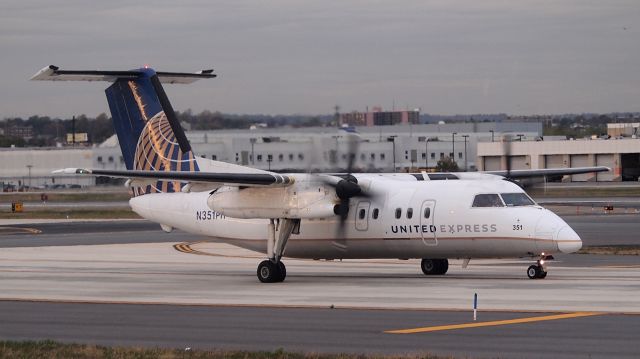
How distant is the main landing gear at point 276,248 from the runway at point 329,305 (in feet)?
1.19

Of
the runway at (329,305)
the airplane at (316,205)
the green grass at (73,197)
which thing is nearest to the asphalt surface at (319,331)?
the runway at (329,305)

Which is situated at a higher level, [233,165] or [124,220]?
[233,165]

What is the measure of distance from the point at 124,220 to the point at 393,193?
1582 inches

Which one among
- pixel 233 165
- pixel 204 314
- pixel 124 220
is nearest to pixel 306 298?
pixel 204 314

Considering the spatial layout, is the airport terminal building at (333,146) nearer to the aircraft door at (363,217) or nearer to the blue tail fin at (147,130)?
the aircraft door at (363,217)

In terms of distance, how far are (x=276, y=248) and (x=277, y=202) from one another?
142 cm

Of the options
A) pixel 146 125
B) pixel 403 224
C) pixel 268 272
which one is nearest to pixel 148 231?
pixel 146 125

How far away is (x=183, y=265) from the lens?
3572cm

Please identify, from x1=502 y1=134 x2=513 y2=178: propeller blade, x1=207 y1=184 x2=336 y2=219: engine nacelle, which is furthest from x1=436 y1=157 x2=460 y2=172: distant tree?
x1=207 y1=184 x2=336 y2=219: engine nacelle

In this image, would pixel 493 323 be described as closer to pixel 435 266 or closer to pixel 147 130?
pixel 435 266

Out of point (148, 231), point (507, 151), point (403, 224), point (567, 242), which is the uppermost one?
point (507, 151)

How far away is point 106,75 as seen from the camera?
3180 cm

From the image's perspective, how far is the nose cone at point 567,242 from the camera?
2527 cm

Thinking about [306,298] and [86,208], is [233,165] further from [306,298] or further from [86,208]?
[86,208]
